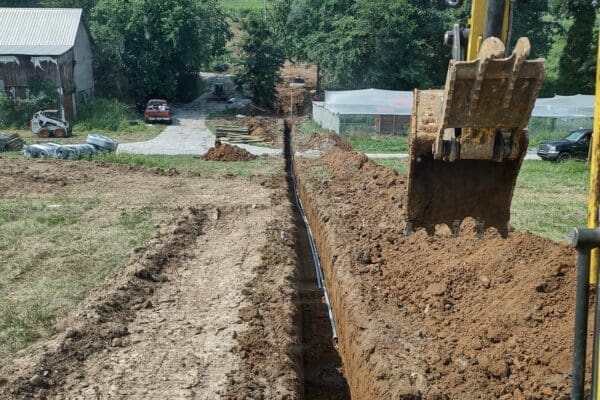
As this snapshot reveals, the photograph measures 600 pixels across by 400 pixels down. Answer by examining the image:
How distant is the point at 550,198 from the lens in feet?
66.6

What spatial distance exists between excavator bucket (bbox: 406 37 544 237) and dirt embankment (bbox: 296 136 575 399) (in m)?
1.42

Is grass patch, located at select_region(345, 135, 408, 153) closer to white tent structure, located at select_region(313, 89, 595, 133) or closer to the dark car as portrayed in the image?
white tent structure, located at select_region(313, 89, 595, 133)

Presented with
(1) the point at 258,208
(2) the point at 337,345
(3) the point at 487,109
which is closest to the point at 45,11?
(1) the point at 258,208

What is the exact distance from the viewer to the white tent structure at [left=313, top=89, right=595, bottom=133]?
118 ft

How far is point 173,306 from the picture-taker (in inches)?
487

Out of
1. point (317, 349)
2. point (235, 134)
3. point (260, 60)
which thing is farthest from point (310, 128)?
point (317, 349)

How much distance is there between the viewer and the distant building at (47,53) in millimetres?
39781

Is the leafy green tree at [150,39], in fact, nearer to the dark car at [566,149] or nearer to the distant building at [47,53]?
the distant building at [47,53]

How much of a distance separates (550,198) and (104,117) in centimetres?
2859

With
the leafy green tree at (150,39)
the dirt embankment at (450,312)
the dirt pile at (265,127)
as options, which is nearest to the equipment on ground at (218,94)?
the leafy green tree at (150,39)

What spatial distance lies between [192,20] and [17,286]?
120 ft

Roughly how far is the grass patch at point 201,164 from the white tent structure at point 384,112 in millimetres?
7206

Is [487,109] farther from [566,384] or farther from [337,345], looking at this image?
[337,345]

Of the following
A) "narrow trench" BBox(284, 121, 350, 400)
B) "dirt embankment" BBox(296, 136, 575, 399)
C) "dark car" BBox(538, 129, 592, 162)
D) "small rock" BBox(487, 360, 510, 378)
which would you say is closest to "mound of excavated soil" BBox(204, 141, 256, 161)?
"narrow trench" BBox(284, 121, 350, 400)
